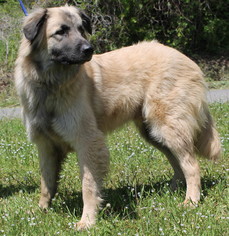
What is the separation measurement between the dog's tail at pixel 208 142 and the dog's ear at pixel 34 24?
2049mm

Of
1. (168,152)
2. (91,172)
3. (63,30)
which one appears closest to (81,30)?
(63,30)

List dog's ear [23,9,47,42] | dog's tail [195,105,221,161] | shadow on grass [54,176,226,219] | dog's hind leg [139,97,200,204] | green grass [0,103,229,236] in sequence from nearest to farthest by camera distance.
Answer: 1. green grass [0,103,229,236]
2. dog's ear [23,9,47,42]
3. shadow on grass [54,176,226,219]
4. dog's hind leg [139,97,200,204]
5. dog's tail [195,105,221,161]

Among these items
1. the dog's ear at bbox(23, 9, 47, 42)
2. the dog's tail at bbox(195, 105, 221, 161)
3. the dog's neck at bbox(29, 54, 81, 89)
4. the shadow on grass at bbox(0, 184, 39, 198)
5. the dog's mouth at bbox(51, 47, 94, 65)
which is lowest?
the shadow on grass at bbox(0, 184, 39, 198)

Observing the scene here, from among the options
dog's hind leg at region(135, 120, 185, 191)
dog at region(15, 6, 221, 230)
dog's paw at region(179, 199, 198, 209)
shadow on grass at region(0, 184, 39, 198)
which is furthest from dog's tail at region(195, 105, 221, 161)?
shadow on grass at region(0, 184, 39, 198)

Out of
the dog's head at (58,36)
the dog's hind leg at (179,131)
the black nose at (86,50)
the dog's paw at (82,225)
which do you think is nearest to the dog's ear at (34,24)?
the dog's head at (58,36)

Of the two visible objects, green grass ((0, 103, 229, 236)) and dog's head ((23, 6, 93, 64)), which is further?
dog's head ((23, 6, 93, 64))

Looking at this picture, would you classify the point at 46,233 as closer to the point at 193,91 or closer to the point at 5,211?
the point at 5,211

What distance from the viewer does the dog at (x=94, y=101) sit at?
3834 mm

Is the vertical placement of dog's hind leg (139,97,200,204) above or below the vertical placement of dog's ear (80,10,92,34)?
below

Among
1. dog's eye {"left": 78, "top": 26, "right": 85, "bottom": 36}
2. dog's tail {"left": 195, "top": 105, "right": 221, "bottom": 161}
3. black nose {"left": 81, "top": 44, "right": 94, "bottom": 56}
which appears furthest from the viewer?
dog's tail {"left": 195, "top": 105, "right": 221, "bottom": 161}

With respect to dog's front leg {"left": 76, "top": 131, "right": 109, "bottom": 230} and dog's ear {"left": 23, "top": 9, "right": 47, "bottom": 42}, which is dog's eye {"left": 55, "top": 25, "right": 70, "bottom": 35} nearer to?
dog's ear {"left": 23, "top": 9, "right": 47, "bottom": 42}

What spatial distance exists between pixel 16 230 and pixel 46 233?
25 centimetres

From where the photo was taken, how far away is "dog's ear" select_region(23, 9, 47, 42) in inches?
149

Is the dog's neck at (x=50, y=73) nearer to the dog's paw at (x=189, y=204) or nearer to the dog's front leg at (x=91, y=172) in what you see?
the dog's front leg at (x=91, y=172)
